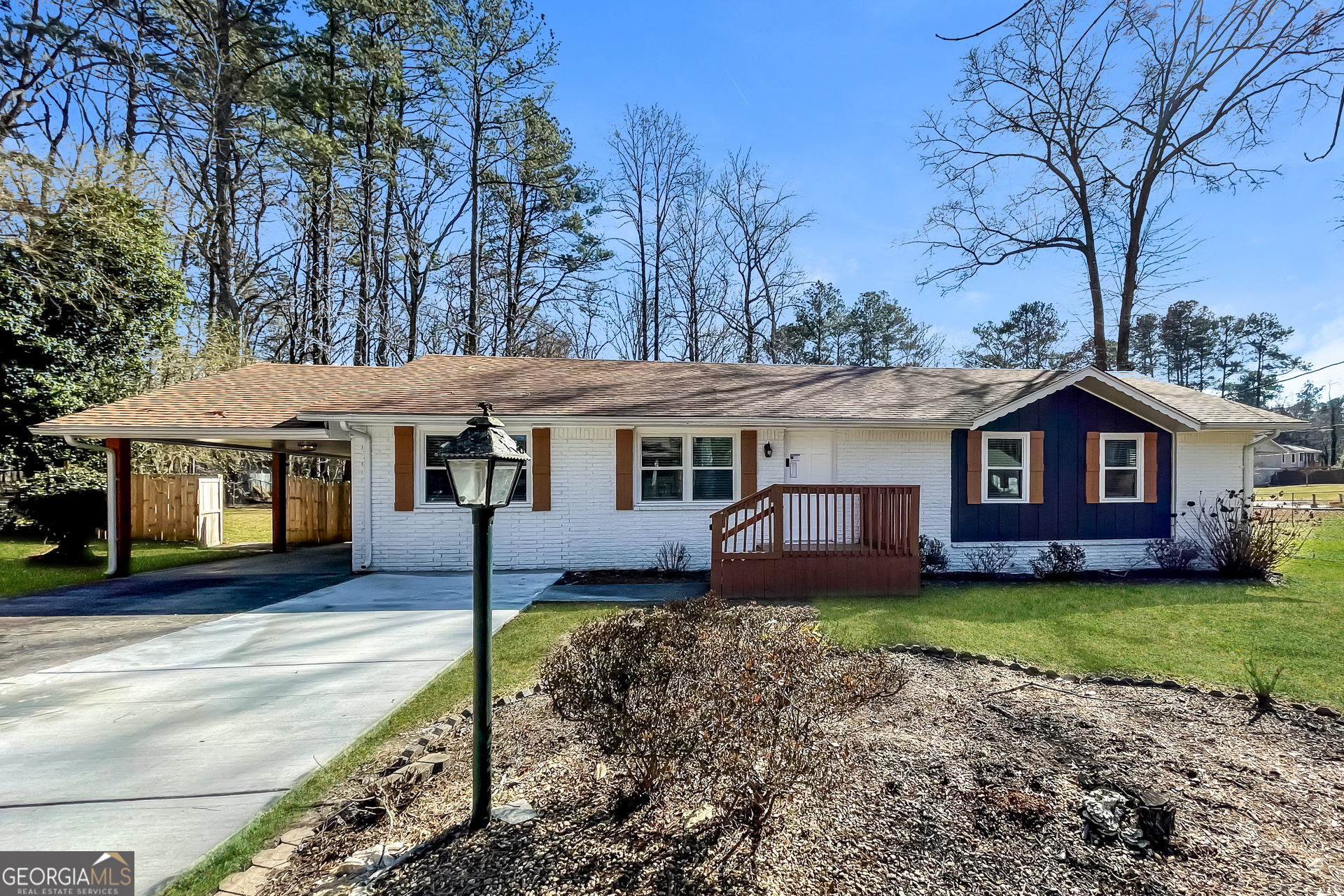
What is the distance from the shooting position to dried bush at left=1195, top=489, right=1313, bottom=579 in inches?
348

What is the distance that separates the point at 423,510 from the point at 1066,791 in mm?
8787

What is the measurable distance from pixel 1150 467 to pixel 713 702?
37.0ft

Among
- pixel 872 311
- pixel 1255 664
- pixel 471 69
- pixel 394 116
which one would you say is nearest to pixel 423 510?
pixel 1255 664

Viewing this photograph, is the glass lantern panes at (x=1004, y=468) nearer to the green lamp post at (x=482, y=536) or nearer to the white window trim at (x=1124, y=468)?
the white window trim at (x=1124, y=468)

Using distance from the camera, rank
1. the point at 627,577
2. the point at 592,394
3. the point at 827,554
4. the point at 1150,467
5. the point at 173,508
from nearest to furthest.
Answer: the point at 827,554 → the point at 627,577 → the point at 1150,467 → the point at 592,394 → the point at 173,508

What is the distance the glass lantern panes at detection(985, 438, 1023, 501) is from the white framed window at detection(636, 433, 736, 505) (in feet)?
14.6

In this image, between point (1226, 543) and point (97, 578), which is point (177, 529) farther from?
point (1226, 543)

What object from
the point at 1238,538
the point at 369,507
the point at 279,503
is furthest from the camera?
the point at 279,503

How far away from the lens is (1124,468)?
10.1m

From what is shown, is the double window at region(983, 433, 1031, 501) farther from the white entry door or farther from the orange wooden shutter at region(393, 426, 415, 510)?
the orange wooden shutter at region(393, 426, 415, 510)

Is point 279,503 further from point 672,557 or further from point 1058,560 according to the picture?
point 1058,560

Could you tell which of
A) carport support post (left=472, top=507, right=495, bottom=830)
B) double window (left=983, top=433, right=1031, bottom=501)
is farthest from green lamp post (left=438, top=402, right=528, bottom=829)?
double window (left=983, top=433, right=1031, bottom=501)

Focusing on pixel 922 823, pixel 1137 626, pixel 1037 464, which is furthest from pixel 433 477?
pixel 1037 464

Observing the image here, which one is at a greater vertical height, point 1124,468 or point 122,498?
point 1124,468
